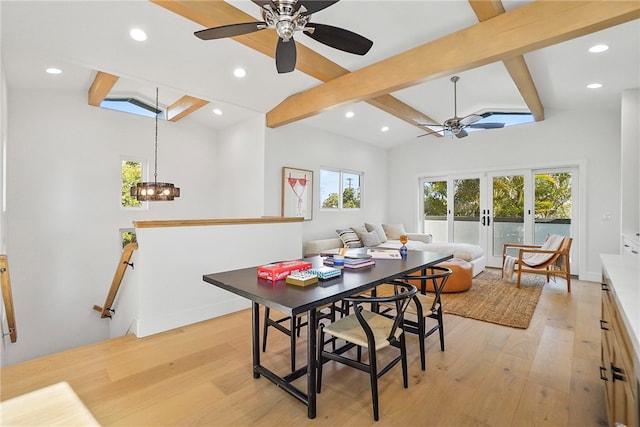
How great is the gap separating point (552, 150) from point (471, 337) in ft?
14.5

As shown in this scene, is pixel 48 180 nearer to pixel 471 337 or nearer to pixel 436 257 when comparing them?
pixel 436 257

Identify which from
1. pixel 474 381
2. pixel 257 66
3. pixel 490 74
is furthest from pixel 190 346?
pixel 490 74

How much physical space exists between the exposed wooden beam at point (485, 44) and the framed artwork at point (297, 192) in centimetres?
145

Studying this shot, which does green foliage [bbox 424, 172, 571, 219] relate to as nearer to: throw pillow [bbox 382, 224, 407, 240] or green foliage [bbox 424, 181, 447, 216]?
green foliage [bbox 424, 181, 447, 216]

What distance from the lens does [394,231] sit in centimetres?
695

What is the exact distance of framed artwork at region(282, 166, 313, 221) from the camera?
17.3 ft

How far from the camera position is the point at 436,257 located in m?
2.79

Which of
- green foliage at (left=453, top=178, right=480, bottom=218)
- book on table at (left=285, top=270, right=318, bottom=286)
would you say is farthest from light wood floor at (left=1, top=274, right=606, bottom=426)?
green foliage at (left=453, top=178, right=480, bottom=218)

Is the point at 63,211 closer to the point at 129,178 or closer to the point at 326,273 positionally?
the point at 129,178

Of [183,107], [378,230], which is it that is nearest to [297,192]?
[378,230]

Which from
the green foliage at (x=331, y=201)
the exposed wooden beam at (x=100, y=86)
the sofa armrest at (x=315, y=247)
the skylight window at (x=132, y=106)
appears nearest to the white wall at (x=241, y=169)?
the sofa armrest at (x=315, y=247)

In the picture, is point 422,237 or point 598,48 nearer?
point 598,48

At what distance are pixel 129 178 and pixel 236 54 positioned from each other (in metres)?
3.08

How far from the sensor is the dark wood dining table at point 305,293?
5.19 ft
